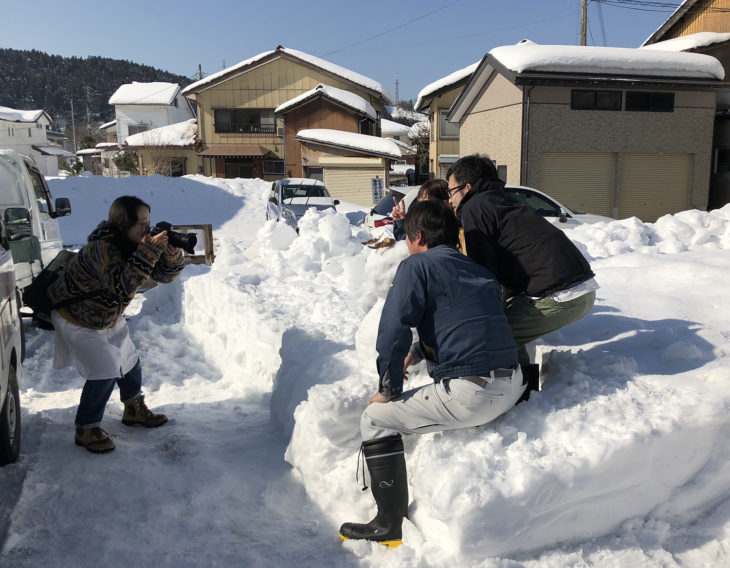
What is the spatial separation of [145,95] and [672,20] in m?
36.4

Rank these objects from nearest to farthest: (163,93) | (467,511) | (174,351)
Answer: (467,511) → (174,351) → (163,93)

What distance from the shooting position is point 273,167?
3356cm

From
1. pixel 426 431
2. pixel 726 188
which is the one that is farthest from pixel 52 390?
pixel 726 188

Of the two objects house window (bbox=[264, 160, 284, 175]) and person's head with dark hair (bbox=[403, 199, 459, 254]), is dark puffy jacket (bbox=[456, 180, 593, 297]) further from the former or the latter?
house window (bbox=[264, 160, 284, 175])

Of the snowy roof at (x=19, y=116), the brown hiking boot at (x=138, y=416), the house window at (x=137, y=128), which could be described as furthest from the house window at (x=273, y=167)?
the snowy roof at (x=19, y=116)

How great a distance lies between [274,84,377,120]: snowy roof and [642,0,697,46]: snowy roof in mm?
13282

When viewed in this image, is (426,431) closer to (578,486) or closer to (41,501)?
(578,486)

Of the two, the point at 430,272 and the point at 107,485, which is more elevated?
the point at 430,272

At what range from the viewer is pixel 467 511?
2.55 metres

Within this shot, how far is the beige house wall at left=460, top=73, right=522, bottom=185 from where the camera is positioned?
17.6m

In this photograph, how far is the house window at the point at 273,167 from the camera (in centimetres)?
3338

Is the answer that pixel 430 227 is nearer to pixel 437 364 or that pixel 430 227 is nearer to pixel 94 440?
pixel 437 364

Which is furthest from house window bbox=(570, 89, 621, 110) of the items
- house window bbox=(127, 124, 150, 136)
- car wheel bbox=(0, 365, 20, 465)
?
house window bbox=(127, 124, 150, 136)

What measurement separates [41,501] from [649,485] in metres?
3.24
